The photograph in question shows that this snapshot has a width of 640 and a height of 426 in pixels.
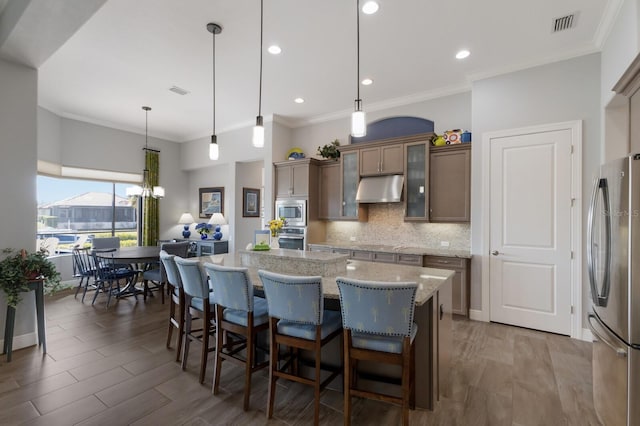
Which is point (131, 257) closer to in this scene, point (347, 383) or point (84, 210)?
point (84, 210)

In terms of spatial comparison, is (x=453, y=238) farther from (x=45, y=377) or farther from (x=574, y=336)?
(x=45, y=377)

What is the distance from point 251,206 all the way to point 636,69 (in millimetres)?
6260

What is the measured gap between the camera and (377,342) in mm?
1854

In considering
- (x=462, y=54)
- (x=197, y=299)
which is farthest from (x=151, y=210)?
(x=462, y=54)

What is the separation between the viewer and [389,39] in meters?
3.24

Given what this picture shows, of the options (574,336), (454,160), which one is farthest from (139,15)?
(574,336)

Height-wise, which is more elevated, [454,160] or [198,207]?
[454,160]

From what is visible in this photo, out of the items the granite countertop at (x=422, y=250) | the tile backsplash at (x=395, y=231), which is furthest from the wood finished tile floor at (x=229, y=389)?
the tile backsplash at (x=395, y=231)

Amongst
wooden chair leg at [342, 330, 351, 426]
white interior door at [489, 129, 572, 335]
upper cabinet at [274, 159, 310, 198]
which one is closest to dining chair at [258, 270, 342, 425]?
wooden chair leg at [342, 330, 351, 426]

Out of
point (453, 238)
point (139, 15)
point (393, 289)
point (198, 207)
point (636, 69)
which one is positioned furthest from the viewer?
point (198, 207)

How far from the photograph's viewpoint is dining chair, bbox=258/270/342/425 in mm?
1902

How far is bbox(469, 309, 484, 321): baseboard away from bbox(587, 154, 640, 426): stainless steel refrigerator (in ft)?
5.96

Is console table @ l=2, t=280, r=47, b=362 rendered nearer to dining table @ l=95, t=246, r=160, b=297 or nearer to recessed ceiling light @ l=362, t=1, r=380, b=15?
dining table @ l=95, t=246, r=160, b=297

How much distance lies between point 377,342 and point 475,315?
2771mm
